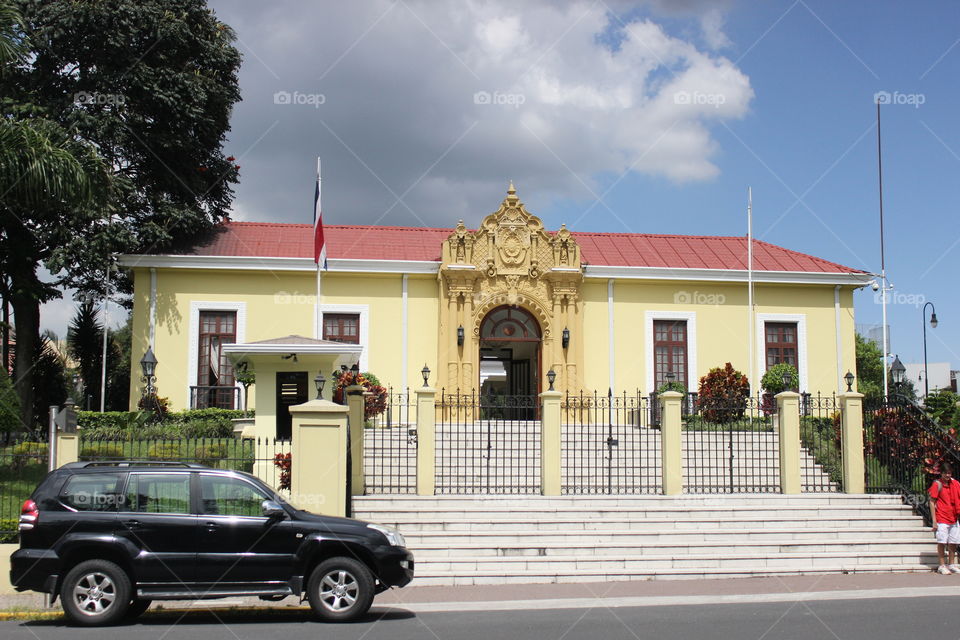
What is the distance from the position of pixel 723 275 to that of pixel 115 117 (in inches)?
675

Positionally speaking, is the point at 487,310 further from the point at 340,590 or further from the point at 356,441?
the point at 340,590

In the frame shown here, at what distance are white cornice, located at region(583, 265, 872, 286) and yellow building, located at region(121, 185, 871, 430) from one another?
40mm

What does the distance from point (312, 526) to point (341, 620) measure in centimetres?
104

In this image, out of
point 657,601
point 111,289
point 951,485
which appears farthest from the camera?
point 111,289

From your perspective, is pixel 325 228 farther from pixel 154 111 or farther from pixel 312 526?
pixel 312 526

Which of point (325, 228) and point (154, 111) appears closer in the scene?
point (154, 111)

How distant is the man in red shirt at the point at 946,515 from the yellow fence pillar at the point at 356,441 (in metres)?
8.75

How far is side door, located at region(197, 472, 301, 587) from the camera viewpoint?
923cm

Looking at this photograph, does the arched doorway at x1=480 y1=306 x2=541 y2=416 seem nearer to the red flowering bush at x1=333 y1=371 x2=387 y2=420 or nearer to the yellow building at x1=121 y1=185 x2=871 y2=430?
the yellow building at x1=121 y1=185 x2=871 y2=430

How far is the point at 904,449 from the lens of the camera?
15.1m

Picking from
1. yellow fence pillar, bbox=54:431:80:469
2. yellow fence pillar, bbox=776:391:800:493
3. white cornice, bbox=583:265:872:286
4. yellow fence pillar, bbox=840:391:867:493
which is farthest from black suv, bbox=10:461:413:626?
white cornice, bbox=583:265:872:286

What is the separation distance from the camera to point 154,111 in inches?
952

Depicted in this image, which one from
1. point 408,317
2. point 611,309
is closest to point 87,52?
point 408,317

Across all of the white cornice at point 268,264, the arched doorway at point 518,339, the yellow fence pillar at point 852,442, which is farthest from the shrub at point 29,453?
the yellow fence pillar at point 852,442
